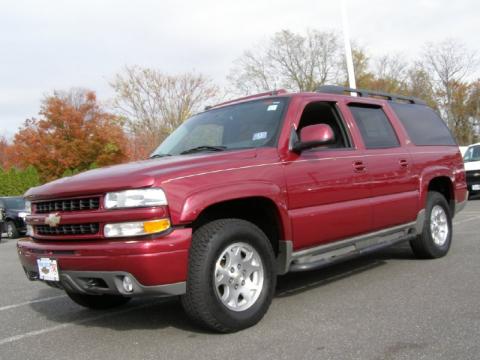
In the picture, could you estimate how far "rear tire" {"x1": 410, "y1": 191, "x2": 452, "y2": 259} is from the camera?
20.1ft

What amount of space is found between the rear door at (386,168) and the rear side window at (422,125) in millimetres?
298

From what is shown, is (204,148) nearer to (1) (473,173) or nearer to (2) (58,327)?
(2) (58,327)

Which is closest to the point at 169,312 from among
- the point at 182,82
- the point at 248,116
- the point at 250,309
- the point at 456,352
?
the point at 250,309

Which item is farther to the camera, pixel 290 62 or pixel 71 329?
pixel 290 62

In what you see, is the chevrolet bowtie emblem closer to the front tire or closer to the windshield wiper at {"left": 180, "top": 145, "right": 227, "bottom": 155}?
the front tire

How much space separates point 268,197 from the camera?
414 centimetres

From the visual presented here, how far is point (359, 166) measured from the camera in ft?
16.5

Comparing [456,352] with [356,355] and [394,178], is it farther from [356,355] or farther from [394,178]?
[394,178]

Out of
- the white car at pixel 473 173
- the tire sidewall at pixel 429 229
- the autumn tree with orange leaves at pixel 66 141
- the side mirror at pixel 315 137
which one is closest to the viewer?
the side mirror at pixel 315 137

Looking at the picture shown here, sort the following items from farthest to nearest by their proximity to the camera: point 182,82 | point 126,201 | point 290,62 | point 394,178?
point 290,62
point 182,82
point 394,178
point 126,201

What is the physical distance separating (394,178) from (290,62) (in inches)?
1430

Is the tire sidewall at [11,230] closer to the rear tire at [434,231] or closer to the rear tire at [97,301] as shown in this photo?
the rear tire at [97,301]

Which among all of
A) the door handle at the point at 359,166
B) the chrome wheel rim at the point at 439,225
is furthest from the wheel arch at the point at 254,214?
the chrome wheel rim at the point at 439,225

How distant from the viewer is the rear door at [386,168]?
5.25m
